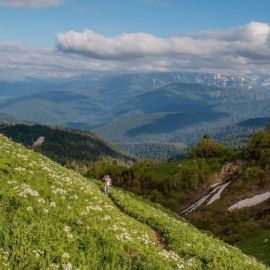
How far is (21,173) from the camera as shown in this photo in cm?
2875

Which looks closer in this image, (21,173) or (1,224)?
(1,224)

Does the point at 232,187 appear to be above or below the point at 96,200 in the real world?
below

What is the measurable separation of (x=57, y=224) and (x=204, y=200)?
246 feet

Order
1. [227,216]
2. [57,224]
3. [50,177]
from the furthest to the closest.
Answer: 1. [227,216]
2. [50,177]
3. [57,224]

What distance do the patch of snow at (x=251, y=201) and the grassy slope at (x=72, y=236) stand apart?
56.9m

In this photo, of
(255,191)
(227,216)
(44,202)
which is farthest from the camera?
(255,191)

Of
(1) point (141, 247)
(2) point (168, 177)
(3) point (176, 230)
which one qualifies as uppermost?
(1) point (141, 247)

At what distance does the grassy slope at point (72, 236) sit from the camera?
17344 millimetres

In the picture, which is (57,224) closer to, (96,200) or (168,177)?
(96,200)

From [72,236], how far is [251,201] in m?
70.3

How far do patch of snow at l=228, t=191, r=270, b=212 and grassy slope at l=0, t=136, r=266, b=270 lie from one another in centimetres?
5685

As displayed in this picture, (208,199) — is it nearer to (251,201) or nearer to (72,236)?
(251,201)

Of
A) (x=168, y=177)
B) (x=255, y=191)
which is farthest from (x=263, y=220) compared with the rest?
(x=168, y=177)

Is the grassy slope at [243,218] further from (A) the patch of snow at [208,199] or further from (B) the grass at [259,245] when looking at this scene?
(A) the patch of snow at [208,199]
